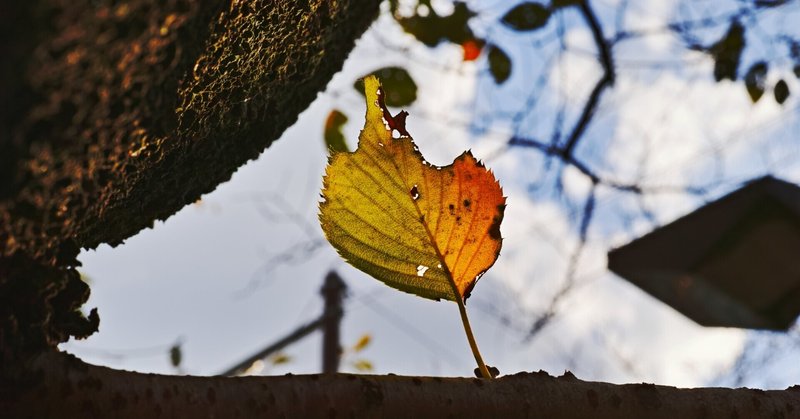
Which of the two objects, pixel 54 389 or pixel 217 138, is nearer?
pixel 54 389

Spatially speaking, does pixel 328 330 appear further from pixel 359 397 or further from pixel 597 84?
pixel 359 397

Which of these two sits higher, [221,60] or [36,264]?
[221,60]

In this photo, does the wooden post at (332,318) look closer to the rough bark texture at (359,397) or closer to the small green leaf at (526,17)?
the small green leaf at (526,17)

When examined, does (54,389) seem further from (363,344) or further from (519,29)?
(363,344)

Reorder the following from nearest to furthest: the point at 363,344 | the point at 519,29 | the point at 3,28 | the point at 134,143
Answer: the point at 3,28, the point at 134,143, the point at 519,29, the point at 363,344

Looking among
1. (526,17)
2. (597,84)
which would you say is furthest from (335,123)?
(597,84)

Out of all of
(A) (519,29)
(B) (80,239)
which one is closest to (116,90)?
(B) (80,239)

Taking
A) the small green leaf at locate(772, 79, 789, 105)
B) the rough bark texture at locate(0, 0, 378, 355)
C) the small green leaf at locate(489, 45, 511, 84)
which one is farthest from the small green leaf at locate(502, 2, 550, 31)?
the rough bark texture at locate(0, 0, 378, 355)
